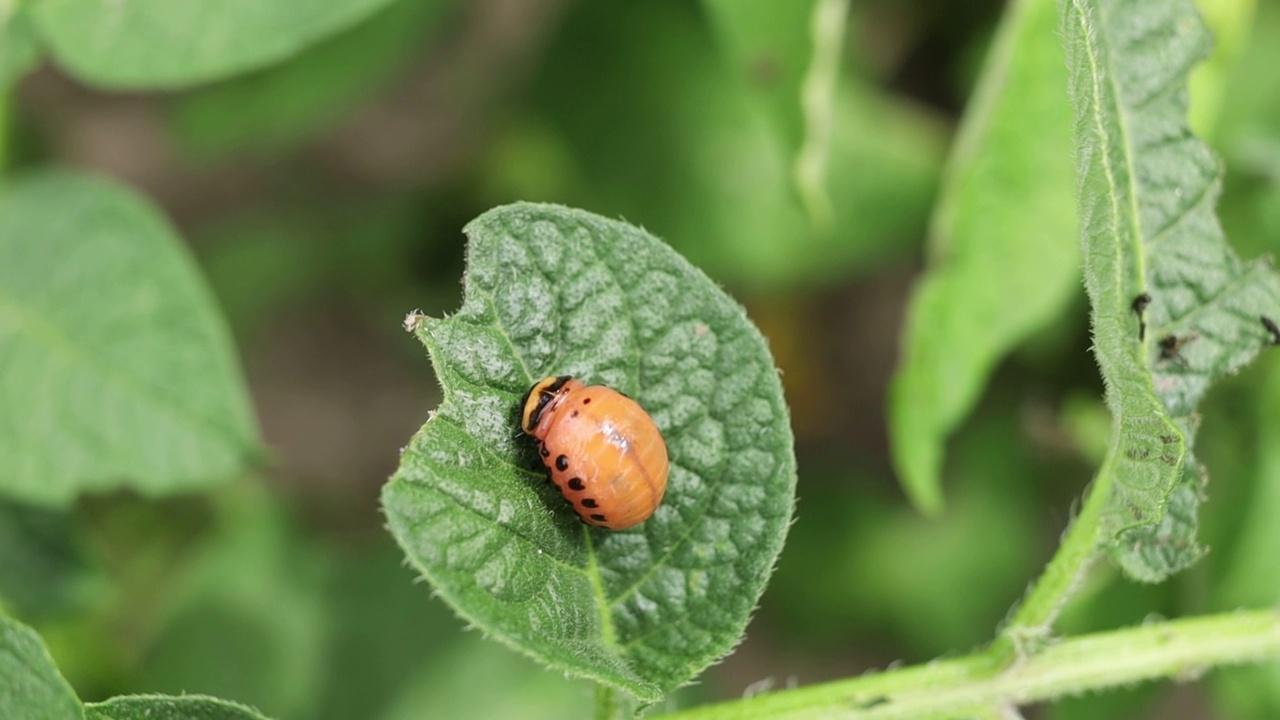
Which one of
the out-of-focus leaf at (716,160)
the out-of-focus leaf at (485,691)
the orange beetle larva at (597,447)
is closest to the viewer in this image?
the orange beetle larva at (597,447)

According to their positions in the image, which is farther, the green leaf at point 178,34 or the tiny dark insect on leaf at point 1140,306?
the green leaf at point 178,34

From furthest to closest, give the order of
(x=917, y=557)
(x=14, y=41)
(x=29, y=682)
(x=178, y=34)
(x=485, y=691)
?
(x=917, y=557) < (x=485, y=691) < (x=14, y=41) < (x=178, y=34) < (x=29, y=682)

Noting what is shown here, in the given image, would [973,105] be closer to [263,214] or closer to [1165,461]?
[1165,461]

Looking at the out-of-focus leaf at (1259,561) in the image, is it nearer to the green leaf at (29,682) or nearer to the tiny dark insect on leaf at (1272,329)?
the tiny dark insect on leaf at (1272,329)

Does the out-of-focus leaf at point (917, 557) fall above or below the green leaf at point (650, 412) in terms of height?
above

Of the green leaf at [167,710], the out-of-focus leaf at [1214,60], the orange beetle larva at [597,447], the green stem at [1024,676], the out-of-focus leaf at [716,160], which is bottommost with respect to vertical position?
the green leaf at [167,710]

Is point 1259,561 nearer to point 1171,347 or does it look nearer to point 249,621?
point 1171,347

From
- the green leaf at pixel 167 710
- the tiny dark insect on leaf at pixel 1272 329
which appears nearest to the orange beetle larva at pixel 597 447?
the green leaf at pixel 167 710

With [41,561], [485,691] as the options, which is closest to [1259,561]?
[485,691]
